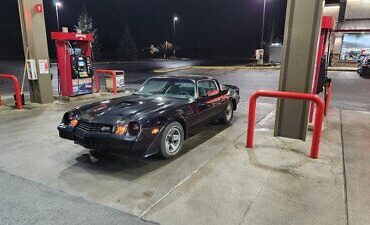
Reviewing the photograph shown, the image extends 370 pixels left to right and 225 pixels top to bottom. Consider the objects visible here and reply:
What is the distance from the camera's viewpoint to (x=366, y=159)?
4418 millimetres

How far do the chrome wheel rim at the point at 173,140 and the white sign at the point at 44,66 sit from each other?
6434 mm

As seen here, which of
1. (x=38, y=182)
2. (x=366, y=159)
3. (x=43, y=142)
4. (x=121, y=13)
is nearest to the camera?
(x=38, y=182)

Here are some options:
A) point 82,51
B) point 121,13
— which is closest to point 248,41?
point 121,13

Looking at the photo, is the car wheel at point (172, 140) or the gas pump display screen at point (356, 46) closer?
the car wheel at point (172, 140)

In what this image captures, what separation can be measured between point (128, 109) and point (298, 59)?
10.0 ft

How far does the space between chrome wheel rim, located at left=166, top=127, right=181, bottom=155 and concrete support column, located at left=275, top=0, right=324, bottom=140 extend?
1992 mm

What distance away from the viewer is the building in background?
22047 mm

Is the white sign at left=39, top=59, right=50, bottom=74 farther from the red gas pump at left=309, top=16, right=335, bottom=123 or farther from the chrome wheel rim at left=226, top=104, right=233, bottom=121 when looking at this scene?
the red gas pump at left=309, top=16, right=335, bottom=123

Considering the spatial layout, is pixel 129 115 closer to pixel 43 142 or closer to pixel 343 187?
pixel 43 142

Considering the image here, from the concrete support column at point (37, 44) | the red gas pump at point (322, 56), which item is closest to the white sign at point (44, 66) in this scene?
the concrete support column at point (37, 44)

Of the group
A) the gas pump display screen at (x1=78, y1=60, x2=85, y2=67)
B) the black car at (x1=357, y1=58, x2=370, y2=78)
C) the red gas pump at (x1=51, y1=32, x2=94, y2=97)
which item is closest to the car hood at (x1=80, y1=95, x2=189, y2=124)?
the red gas pump at (x1=51, y1=32, x2=94, y2=97)

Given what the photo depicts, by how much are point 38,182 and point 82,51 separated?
799 cm

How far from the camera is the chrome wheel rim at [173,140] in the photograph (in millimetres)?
4526

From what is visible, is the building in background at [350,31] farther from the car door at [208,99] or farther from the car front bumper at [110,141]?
the car front bumper at [110,141]
